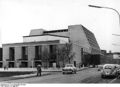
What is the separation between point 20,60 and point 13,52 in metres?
9.48

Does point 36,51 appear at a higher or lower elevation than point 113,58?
higher

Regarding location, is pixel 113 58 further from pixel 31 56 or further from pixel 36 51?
pixel 36 51

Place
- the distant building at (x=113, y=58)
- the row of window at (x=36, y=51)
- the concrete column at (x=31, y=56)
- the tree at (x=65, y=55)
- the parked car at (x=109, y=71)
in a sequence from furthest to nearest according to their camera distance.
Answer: the concrete column at (x=31, y=56), the row of window at (x=36, y=51), the tree at (x=65, y=55), the distant building at (x=113, y=58), the parked car at (x=109, y=71)

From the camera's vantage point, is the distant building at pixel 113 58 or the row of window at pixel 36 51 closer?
the distant building at pixel 113 58

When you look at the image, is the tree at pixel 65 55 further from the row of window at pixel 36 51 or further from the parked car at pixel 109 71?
the parked car at pixel 109 71

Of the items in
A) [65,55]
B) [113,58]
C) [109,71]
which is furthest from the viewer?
[65,55]

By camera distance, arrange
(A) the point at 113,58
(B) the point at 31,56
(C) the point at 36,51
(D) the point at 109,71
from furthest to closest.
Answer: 1. (C) the point at 36,51
2. (B) the point at 31,56
3. (A) the point at 113,58
4. (D) the point at 109,71

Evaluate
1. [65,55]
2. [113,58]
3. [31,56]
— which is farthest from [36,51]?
[113,58]

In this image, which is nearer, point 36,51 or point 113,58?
point 113,58

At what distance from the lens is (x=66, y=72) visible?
33.6 meters

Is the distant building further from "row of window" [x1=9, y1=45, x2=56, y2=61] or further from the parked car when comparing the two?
"row of window" [x1=9, y1=45, x2=56, y2=61]

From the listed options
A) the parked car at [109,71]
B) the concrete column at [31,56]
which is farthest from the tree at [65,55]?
the parked car at [109,71]

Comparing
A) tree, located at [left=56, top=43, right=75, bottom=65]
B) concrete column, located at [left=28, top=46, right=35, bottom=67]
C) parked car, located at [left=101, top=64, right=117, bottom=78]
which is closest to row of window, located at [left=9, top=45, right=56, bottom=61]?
concrete column, located at [left=28, top=46, right=35, bottom=67]

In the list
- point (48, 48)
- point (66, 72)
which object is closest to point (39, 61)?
point (48, 48)
